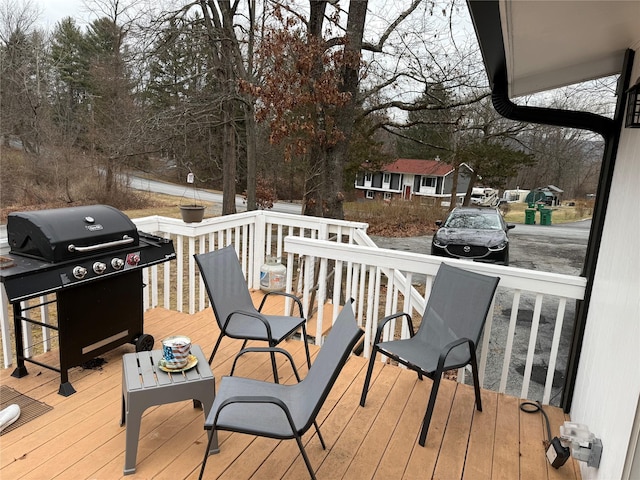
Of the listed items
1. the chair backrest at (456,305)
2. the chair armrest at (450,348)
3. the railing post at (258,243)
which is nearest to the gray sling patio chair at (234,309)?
the chair backrest at (456,305)

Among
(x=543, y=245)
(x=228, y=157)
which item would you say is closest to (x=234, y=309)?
(x=228, y=157)

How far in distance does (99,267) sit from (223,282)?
863 mm

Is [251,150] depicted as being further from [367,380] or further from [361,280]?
[367,380]

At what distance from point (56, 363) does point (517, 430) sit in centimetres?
311

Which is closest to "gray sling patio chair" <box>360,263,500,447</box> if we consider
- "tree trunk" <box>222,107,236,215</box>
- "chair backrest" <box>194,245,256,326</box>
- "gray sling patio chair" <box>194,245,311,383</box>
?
"gray sling patio chair" <box>194,245,311,383</box>

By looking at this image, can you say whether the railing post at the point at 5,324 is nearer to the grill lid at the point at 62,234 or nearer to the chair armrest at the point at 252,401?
the grill lid at the point at 62,234

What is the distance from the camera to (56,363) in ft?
9.77

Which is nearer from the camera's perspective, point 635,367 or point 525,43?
point 635,367

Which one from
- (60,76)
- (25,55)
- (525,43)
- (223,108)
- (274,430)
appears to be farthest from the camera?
(60,76)

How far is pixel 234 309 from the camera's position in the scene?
3195 millimetres

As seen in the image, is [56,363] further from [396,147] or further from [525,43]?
[396,147]

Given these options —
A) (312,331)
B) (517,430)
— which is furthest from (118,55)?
(517,430)

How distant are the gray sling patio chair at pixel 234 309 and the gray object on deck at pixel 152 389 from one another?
570 mm

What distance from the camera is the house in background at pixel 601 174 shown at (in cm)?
158
